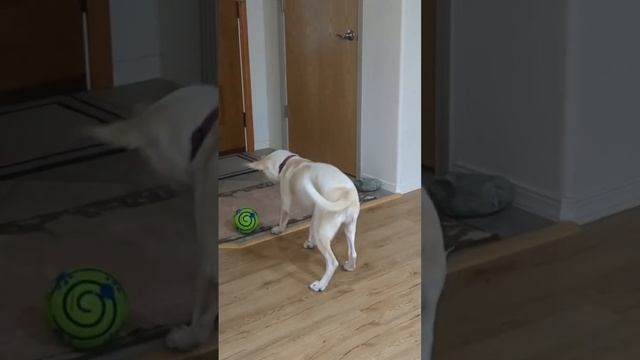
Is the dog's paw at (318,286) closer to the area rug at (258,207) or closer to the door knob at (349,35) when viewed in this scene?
the area rug at (258,207)

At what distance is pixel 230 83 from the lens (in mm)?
4621

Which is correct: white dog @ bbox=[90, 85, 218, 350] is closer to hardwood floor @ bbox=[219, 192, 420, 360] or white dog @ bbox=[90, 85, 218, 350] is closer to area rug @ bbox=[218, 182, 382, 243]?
hardwood floor @ bbox=[219, 192, 420, 360]

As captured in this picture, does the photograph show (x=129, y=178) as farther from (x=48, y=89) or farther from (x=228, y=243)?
(x=228, y=243)

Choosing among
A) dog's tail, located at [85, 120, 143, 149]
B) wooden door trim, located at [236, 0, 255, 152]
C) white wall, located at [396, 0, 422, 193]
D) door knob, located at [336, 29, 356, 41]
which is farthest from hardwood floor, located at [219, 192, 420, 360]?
dog's tail, located at [85, 120, 143, 149]

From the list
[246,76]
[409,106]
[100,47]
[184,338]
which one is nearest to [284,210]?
[409,106]

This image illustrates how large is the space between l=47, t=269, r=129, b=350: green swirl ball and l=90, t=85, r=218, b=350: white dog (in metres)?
0.10

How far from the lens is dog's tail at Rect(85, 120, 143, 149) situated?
0.66m

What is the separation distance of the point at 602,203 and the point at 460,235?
135 mm

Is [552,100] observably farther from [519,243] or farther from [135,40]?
[135,40]

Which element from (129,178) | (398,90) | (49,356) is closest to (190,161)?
(129,178)

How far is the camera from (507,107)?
68 cm

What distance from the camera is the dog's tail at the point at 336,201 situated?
9.59 feet

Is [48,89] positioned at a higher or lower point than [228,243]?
higher

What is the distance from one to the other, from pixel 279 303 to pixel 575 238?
2.16 metres
